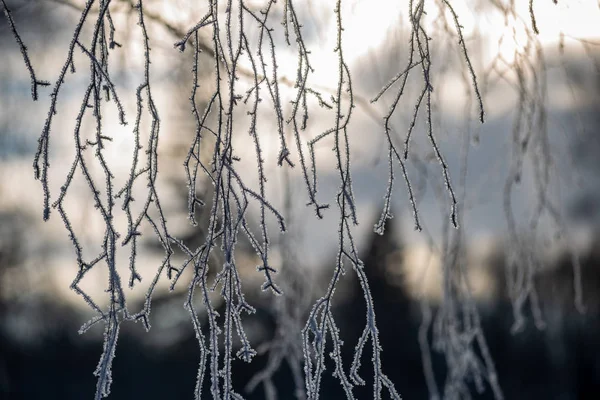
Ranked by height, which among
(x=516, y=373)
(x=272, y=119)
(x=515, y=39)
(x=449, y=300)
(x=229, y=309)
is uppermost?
(x=516, y=373)

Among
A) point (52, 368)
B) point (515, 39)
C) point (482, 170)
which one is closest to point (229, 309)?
point (515, 39)

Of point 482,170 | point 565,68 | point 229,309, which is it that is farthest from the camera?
point 482,170

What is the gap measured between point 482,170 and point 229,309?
1319 millimetres

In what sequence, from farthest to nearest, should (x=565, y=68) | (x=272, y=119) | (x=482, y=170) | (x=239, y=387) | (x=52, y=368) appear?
(x=52, y=368) → (x=239, y=387) → (x=482, y=170) → (x=272, y=119) → (x=565, y=68)

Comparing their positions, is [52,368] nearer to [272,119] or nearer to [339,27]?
[272,119]

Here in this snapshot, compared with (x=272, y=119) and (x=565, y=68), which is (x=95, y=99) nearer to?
(x=272, y=119)

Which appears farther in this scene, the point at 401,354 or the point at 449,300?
the point at 401,354

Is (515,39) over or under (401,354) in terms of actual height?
under

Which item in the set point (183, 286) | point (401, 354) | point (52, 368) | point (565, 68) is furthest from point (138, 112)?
point (401, 354)

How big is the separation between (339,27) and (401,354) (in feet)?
35.0

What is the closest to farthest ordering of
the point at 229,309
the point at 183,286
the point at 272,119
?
the point at 229,309
the point at 272,119
the point at 183,286

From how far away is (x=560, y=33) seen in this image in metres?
1.42

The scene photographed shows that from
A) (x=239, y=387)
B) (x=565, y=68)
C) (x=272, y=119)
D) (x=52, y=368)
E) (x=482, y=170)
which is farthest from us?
(x=52, y=368)

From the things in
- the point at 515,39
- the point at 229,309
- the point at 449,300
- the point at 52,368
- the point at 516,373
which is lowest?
the point at 229,309
